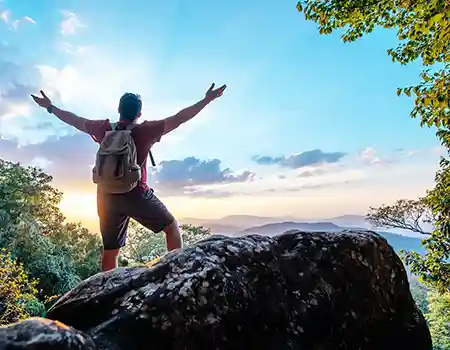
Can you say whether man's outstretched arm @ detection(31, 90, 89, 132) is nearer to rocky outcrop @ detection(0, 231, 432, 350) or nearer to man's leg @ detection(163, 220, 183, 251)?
man's leg @ detection(163, 220, 183, 251)

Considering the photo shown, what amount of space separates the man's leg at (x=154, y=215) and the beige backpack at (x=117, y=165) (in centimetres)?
14

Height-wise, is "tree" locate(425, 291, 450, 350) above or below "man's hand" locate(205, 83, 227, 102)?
below

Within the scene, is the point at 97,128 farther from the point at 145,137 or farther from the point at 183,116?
the point at 183,116

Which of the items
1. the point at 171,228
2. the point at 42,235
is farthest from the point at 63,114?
the point at 42,235

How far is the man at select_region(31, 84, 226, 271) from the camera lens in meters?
3.25

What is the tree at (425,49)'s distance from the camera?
158 inches

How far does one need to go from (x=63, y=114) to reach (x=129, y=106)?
2.36 feet

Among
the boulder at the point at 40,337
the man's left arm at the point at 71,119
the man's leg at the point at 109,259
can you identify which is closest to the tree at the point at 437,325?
the man's leg at the point at 109,259

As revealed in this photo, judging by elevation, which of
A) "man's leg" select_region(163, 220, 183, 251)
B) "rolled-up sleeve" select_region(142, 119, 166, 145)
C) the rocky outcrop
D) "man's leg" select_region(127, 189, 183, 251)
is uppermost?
"rolled-up sleeve" select_region(142, 119, 166, 145)

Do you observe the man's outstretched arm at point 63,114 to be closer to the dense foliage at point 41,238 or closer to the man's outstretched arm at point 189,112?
the man's outstretched arm at point 189,112

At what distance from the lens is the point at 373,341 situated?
8.95 ft

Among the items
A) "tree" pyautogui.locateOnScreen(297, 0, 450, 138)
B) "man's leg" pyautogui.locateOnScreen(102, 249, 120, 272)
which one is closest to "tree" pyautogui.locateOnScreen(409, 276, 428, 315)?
"tree" pyautogui.locateOnScreen(297, 0, 450, 138)

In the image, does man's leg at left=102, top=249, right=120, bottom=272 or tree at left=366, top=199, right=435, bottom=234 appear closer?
man's leg at left=102, top=249, right=120, bottom=272

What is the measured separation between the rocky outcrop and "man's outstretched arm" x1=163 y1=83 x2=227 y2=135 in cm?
118
